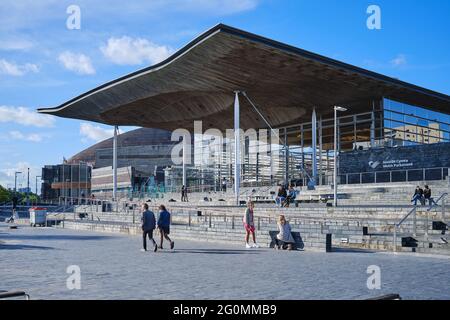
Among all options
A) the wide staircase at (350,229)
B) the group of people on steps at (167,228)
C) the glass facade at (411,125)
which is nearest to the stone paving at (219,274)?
the group of people on steps at (167,228)

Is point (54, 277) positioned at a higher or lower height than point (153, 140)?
lower

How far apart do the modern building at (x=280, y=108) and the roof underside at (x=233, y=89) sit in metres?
0.08

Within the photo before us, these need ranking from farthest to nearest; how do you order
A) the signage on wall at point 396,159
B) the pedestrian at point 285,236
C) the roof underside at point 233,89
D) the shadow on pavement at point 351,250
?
1. the roof underside at point 233,89
2. the signage on wall at point 396,159
3. the pedestrian at point 285,236
4. the shadow on pavement at point 351,250

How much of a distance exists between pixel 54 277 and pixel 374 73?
34497 millimetres

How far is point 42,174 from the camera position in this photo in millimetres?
95500

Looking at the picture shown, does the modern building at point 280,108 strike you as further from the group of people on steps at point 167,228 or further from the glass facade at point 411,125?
the group of people on steps at point 167,228

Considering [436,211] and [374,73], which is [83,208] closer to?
[374,73]

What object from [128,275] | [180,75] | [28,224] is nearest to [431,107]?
[180,75]

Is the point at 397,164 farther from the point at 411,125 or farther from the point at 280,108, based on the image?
the point at 280,108

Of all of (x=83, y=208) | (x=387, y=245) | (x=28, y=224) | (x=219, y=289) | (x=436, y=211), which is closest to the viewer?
(x=219, y=289)

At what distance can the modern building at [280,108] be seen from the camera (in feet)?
117

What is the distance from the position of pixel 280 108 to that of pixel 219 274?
4293 cm

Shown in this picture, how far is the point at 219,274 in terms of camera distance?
10703 mm
